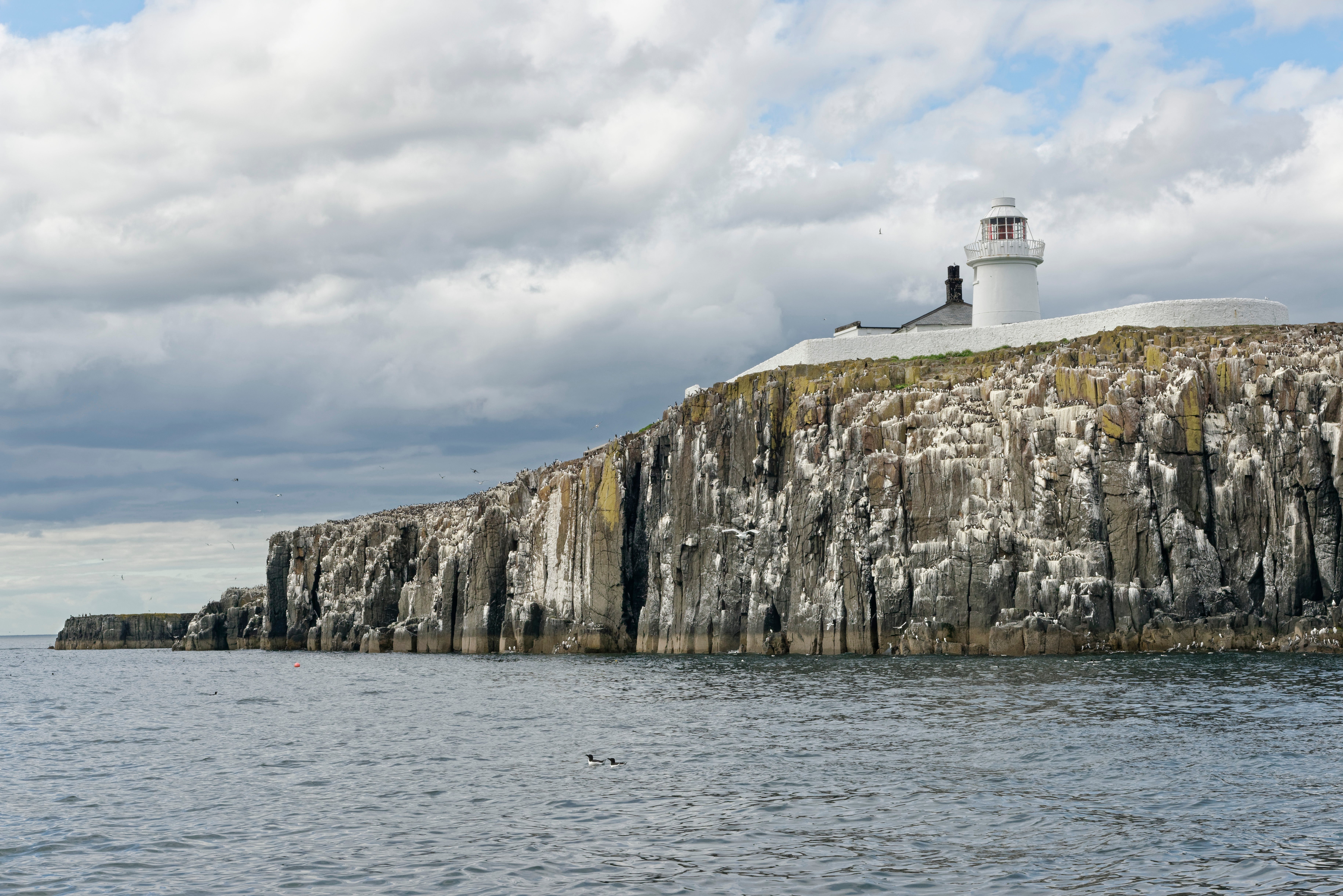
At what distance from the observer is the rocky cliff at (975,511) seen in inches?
2918

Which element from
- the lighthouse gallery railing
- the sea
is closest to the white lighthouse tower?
the lighthouse gallery railing

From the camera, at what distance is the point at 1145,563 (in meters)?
75.3

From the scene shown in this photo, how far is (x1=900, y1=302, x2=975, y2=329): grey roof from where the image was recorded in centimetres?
12462

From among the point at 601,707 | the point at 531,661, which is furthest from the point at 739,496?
the point at 601,707

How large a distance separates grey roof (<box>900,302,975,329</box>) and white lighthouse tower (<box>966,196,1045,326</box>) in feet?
41.9

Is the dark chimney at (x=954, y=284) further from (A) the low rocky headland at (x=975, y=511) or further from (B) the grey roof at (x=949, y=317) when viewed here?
(A) the low rocky headland at (x=975, y=511)

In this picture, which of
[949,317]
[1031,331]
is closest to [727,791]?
[1031,331]

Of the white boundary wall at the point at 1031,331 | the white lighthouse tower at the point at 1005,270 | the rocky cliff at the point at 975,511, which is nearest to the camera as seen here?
the rocky cliff at the point at 975,511

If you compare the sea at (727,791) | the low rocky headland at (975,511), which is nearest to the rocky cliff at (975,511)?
the low rocky headland at (975,511)

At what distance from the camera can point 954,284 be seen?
137 m

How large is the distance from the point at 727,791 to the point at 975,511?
5097cm

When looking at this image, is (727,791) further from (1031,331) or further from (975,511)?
(1031,331)

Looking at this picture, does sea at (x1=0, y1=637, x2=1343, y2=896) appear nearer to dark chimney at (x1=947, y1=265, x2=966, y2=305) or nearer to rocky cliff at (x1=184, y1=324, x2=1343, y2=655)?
rocky cliff at (x1=184, y1=324, x2=1343, y2=655)

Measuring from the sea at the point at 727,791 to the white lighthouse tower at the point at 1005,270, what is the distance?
4967cm
